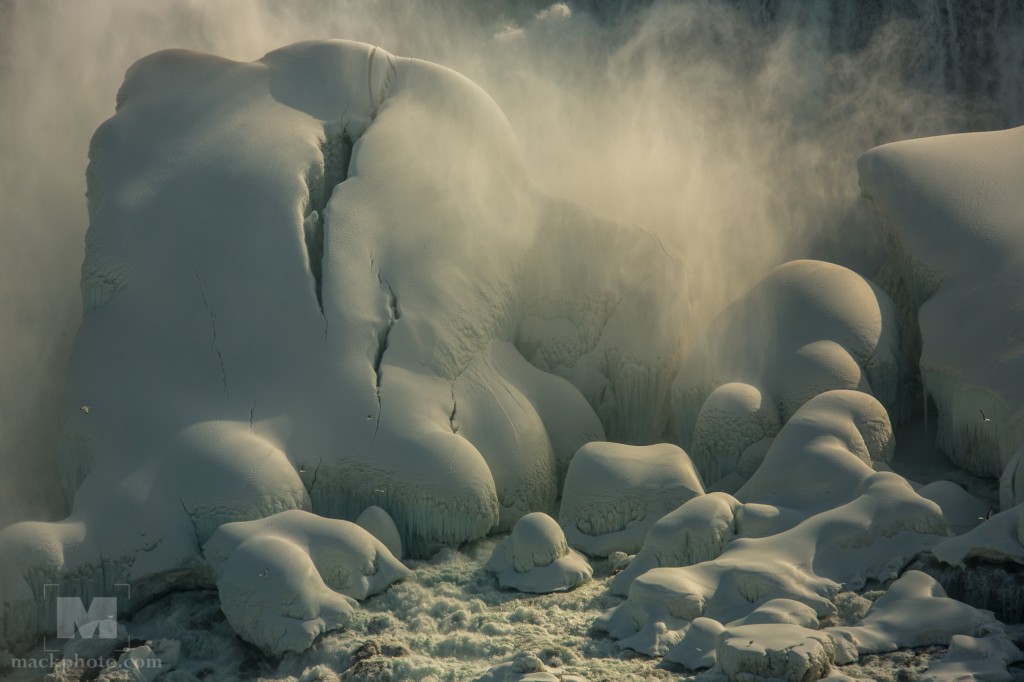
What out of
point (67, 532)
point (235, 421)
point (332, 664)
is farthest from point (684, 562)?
point (67, 532)

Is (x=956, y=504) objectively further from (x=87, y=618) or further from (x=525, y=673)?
(x=87, y=618)

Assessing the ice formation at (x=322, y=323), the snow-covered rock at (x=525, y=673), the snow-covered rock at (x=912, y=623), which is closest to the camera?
the snow-covered rock at (x=525, y=673)

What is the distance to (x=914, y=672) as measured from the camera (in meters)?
7.29

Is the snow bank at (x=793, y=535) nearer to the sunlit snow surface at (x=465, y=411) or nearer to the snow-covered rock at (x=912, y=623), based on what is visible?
the sunlit snow surface at (x=465, y=411)

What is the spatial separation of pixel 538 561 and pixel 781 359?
7.18 feet


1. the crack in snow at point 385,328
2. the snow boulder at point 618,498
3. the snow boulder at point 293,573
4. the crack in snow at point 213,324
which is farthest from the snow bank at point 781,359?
the crack in snow at point 213,324

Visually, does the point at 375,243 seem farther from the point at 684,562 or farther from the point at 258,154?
the point at 684,562

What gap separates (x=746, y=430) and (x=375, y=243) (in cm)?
252

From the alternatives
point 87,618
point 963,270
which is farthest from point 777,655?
point 87,618

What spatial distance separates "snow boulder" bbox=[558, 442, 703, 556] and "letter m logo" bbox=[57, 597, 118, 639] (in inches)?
101

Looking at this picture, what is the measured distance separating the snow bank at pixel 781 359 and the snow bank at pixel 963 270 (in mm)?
308

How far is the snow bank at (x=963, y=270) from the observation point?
29.9 ft

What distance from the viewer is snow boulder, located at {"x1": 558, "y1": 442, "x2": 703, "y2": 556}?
8.95m

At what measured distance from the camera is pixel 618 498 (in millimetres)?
8984
